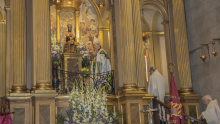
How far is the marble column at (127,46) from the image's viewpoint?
409 inches

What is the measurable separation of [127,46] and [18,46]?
12.7 feet

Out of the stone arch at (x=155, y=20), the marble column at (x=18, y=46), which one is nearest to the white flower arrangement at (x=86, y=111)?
the marble column at (x=18, y=46)

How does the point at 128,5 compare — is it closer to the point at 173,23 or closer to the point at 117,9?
the point at 117,9

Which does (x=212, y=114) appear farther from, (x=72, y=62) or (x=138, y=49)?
(x=72, y=62)

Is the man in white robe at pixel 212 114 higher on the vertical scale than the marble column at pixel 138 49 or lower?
lower

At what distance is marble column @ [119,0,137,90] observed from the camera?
409 inches

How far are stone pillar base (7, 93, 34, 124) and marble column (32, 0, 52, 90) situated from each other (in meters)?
0.60

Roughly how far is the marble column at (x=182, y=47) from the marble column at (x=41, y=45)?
5.39 m

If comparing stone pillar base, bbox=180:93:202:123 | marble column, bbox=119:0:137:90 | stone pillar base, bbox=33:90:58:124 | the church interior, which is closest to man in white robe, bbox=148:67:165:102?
the church interior

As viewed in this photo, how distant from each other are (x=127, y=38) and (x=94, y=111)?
169 inches

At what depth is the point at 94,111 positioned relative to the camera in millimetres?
7117

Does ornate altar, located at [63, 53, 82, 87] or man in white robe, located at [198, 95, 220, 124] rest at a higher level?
ornate altar, located at [63, 53, 82, 87]

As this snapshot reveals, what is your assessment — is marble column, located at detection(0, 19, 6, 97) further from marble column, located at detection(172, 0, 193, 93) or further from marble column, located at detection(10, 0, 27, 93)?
marble column, located at detection(172, 0, 193, 93)

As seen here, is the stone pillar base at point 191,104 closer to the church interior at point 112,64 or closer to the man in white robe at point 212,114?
the church interior at point 112,64
